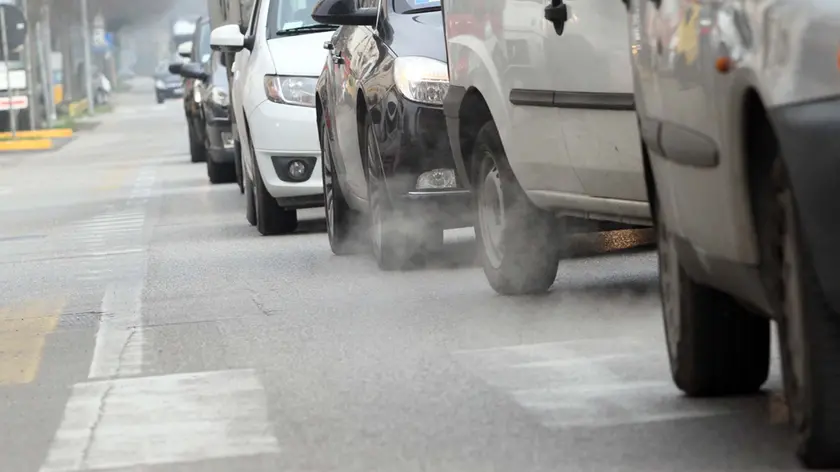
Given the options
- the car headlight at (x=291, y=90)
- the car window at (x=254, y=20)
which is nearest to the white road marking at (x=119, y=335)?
the car headlight at (x=291, y=90)

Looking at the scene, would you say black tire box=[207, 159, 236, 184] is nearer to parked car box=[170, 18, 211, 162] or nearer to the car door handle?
parked car box=[170, 18, 211, 162]

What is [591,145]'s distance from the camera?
7.24 m

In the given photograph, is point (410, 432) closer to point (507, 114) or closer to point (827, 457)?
point (827, 457)

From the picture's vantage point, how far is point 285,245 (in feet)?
41.9

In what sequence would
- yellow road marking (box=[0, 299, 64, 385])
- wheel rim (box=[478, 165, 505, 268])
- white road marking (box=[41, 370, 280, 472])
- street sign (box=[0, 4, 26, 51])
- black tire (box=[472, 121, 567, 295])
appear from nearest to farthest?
white road marking (box=[41, 370, 280, 472]) → yellow road marking (box=[0, 299, 64, 385]) → black tire (box=[472, 121, 567, 295]) → wheel rim (box=[478, 165, 505, 268]) → street sign (box=[0, 4, 26, 51])

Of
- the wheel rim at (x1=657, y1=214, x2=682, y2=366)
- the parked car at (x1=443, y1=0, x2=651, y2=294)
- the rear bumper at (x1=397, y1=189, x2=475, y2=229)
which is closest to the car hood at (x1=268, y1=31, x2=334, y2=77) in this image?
the rear bumper at (x1=397, y1=189, x2=475, y2=229)

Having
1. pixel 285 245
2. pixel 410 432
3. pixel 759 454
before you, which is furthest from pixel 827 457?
pixel 285 245

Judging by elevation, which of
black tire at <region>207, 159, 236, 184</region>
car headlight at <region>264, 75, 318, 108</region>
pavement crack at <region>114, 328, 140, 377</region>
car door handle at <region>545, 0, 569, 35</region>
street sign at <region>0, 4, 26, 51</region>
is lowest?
black tire at <region>207, 159, 236, 184</region>

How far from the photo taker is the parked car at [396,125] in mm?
9648

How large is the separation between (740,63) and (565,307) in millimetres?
3843

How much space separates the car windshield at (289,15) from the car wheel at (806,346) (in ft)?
30.1

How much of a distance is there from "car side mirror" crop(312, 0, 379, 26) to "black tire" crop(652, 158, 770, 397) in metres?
4.80

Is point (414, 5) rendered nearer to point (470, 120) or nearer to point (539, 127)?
point (470, 120)

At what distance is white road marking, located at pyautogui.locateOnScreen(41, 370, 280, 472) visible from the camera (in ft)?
17.3
